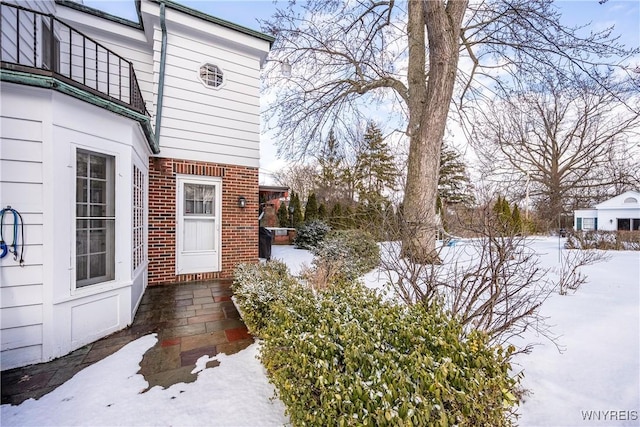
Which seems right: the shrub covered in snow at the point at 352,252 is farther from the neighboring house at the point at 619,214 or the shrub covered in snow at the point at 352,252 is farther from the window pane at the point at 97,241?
the neighboring house at the point at 619,214

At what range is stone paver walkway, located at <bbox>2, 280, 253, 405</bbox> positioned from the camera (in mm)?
2510

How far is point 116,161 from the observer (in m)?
3.45

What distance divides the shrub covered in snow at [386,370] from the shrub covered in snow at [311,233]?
9.24 metres

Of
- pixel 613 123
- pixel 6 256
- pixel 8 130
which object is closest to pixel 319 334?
pixel 6 256

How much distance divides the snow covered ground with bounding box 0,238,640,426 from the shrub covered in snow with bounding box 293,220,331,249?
8339 millimetres

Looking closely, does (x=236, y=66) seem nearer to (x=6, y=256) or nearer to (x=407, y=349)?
(x=6, y=256)

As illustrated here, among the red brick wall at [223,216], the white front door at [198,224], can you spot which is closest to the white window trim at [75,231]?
the red brick wall at [223,216]

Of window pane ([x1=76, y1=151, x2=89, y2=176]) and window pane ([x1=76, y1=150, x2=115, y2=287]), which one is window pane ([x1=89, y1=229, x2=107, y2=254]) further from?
window pane ([x1=76, y1=151, x2=89, y2=176])

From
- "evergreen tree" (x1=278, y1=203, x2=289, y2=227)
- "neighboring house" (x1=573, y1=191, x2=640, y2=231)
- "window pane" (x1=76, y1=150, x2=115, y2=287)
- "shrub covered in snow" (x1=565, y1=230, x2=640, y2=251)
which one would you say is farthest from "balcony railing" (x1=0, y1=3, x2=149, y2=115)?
"neighboring house" (x1=573, y1=191, x2=640, y2=231)

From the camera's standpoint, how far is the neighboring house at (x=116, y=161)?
8.82 feet

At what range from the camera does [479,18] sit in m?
7.06

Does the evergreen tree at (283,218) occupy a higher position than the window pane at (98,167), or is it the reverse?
the window pane at (98,167)

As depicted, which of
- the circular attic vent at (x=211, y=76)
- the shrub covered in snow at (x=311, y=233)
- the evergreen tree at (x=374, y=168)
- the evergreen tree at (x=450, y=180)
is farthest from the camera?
the evergreen tree at (x=450, y=180)

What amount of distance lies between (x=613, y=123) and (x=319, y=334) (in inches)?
967
